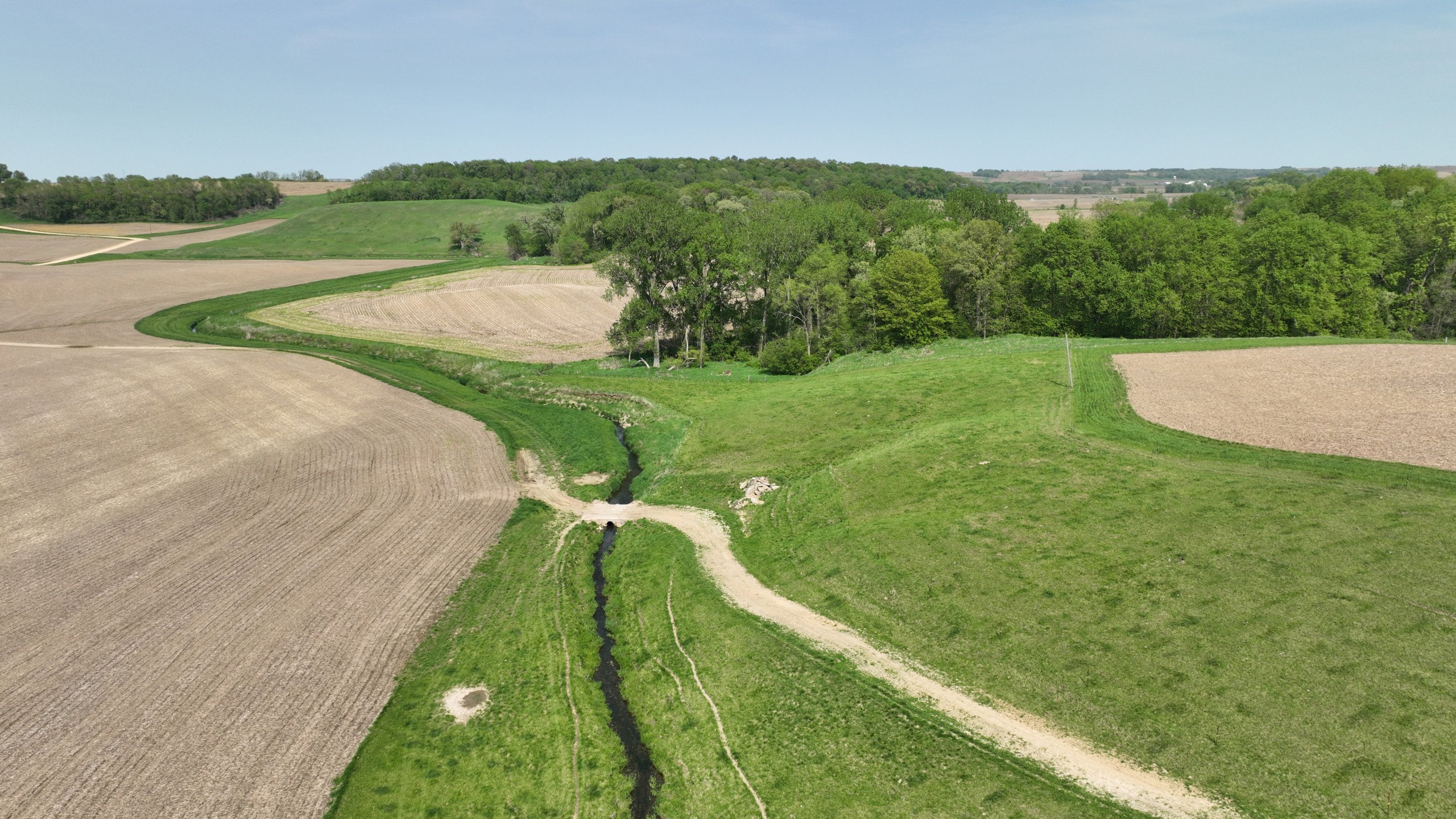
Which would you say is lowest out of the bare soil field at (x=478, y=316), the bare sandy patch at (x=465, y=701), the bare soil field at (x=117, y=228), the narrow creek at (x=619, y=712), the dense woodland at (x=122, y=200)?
the narrow creek at (x=619, y=712)

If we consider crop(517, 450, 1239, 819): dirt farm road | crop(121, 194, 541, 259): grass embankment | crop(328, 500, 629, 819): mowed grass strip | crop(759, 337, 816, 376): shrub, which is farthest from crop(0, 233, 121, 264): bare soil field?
crop(517, 450, 1239, 819): dirt farm road

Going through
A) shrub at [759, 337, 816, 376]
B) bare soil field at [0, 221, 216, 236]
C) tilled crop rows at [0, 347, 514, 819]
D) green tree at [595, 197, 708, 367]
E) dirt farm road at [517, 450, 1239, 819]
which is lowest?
dirt farm road at [517, 450, 1239, 819]

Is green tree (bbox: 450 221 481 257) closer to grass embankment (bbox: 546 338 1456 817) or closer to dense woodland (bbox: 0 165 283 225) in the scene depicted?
dense woodland (bbox: 0 165 283 225)

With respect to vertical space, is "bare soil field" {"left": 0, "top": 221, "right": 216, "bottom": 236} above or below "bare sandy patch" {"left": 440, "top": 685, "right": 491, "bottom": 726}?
above

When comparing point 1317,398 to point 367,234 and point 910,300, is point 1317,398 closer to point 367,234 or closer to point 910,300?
point 910,300

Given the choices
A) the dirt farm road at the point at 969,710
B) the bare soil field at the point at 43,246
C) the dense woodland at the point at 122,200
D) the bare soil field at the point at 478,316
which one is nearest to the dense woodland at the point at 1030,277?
the bare soil field at the point at 478,316

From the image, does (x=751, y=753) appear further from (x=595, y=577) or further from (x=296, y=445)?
(x=296, y=445)

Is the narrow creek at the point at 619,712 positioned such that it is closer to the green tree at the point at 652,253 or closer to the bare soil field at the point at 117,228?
the green tree at the point at 652,253
